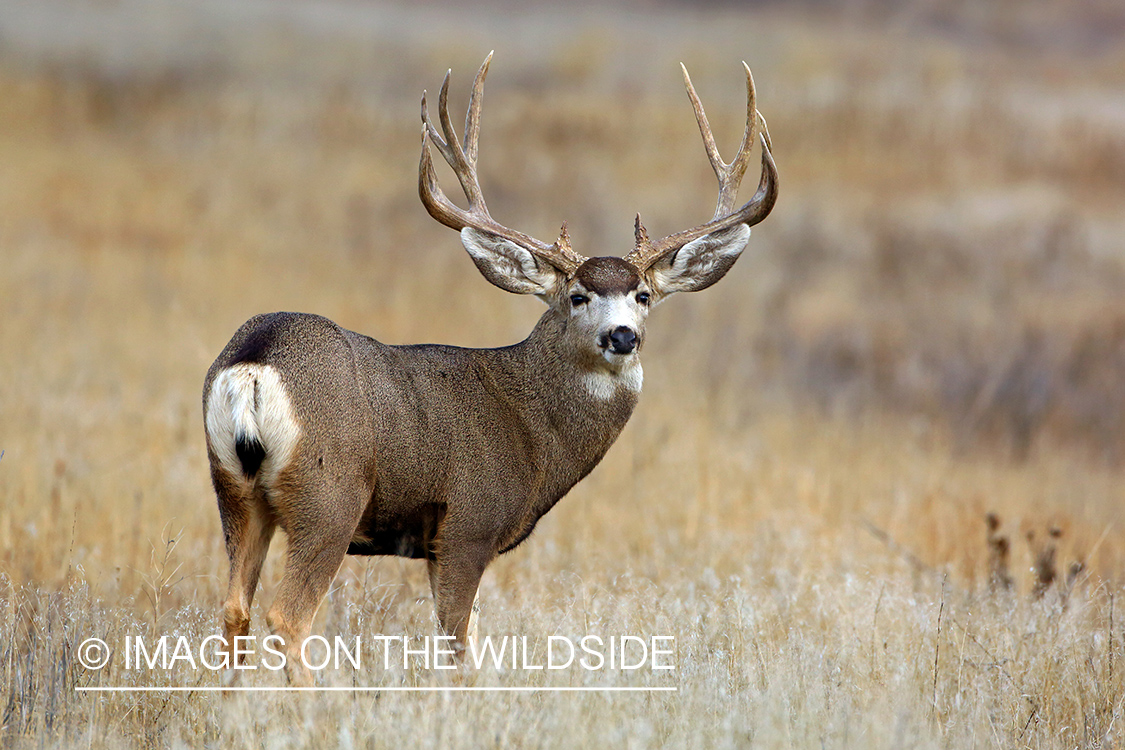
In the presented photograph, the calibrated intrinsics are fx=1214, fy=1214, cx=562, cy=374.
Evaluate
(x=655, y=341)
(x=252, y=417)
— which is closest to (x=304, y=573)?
(x=252, y=417)

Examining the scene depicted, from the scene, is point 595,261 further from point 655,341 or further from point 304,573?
point 655,341

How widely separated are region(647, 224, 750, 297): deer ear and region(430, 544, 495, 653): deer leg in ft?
4.92

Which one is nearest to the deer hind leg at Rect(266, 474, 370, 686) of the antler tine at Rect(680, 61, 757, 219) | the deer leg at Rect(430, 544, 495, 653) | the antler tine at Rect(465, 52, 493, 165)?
the deer leg at Rect(430, 544, 495, 653)

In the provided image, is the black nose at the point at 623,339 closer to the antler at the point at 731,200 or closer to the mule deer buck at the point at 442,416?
the mule deer buck at the point at 442,416

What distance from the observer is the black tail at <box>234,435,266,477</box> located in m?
3.96

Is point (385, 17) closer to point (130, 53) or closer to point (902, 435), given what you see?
point (130, 53)

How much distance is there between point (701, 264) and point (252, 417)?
2283mm

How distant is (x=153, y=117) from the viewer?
17.3 m

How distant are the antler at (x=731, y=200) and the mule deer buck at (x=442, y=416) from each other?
0.4 inches

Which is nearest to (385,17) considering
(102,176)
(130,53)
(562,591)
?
(130,53)

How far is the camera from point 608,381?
518 centimetres

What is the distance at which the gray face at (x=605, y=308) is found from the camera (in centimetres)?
489

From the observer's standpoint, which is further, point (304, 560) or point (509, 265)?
point (509, 265)

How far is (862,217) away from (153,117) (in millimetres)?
10090
